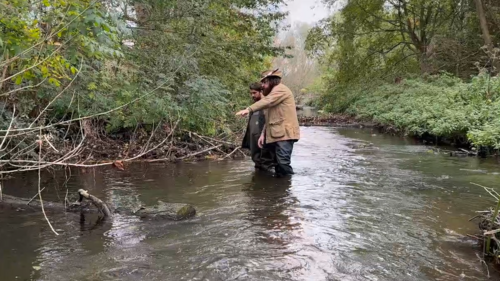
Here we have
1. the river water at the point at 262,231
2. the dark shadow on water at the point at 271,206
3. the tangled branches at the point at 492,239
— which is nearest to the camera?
the river water at the point at 262,231

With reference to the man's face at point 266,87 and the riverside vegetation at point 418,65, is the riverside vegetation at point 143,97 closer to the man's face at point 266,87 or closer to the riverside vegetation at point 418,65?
the man's face at point 266,87

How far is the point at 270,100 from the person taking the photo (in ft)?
24.9

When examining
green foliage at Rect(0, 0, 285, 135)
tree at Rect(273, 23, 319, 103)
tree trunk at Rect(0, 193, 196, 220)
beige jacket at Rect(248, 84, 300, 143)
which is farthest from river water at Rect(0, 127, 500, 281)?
tree at Rect(273, 23, 319, 103)

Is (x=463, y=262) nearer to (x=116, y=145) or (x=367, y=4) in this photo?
(x=116, y=145)

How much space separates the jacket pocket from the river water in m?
0.79

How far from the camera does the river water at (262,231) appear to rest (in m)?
3.69

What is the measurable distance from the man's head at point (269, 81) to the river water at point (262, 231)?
1.58m

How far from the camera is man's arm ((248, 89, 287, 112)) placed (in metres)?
7.46

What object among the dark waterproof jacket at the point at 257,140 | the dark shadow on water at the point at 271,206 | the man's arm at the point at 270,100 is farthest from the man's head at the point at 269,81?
the dark shadow on water at the point at 271,206

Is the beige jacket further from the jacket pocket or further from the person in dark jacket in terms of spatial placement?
the person in dark jacket

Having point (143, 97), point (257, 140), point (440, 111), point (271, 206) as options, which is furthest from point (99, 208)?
point (440, 111)

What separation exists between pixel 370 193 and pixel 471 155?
5.91 metres

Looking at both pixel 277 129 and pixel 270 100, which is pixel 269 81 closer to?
pixel 270 100

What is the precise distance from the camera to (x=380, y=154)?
1145cm
